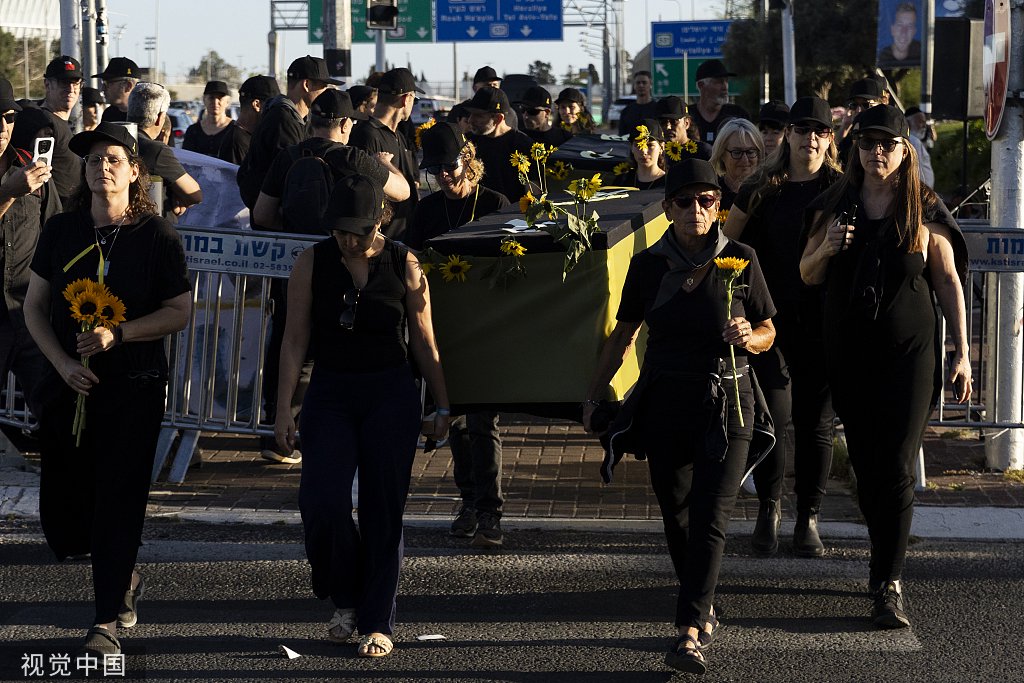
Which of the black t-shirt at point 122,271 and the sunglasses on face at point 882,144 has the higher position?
the sunglasses on face at point 882,144

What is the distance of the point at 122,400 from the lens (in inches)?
223

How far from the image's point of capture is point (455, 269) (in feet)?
20.9

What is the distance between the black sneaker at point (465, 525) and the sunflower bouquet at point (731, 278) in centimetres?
209

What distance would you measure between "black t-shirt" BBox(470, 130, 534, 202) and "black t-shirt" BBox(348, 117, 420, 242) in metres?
0.51

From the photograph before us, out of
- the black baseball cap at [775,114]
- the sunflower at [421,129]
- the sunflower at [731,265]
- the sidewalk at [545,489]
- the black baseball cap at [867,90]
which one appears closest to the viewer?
the sunflower at [731,265]

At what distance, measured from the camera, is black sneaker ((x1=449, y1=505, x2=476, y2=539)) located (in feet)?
24.0

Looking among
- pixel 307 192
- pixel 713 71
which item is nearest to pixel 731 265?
pixel 307 192

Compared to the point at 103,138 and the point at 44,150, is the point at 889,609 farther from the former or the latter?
the point at 44,150

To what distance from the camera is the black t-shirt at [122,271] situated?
567 cm

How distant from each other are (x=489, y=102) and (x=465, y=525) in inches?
170

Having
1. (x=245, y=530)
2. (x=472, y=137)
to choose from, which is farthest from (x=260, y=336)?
(x=472, y=137)

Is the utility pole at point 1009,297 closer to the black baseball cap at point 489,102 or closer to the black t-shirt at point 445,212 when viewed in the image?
the black t-shirt at point 445,212

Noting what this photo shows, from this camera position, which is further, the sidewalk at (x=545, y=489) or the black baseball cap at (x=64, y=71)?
the black baseball cap at (x=64, y=71)

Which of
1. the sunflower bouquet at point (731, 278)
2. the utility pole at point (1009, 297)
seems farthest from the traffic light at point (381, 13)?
the sunflower bouquet at point (731, 278)
